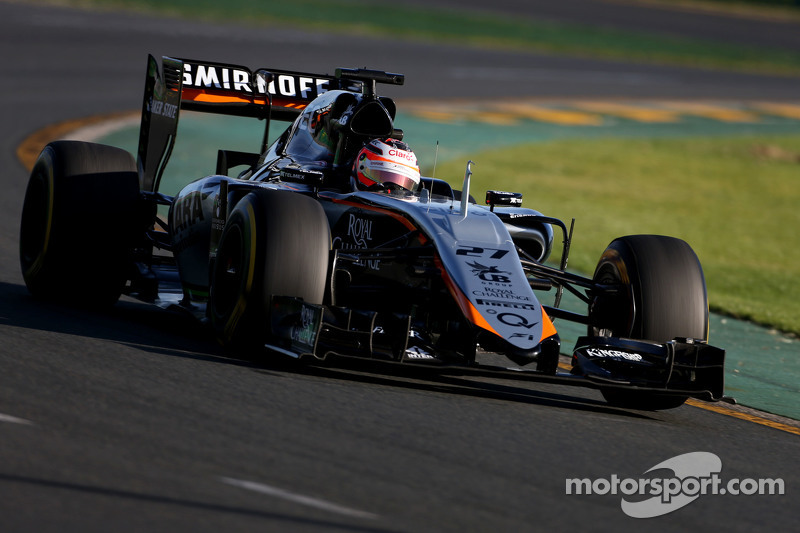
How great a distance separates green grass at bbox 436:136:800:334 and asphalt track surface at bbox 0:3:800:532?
4.53 meters

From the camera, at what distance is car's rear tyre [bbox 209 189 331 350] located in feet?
22.0

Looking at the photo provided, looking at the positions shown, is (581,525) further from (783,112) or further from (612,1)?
(612,1)

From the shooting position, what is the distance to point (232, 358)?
701cm

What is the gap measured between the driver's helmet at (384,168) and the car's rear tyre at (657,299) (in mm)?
1501

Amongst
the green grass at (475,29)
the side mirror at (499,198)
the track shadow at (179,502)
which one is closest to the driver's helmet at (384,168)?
the side mirror at (499,198)

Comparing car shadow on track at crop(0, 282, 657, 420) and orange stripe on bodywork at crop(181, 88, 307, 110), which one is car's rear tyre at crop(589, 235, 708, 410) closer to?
car shadow on track at crop(0, 282, 657, 420)

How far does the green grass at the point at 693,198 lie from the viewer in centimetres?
1272

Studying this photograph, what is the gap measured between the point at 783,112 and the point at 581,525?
87.9 feet

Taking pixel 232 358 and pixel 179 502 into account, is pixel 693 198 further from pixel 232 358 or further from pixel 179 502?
pixel 179 502

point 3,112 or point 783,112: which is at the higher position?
point 783,112

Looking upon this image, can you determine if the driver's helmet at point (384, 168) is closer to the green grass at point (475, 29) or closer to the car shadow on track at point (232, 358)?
the car shadow on track at point (232, 358)

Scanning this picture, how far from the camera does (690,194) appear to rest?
1892 cm

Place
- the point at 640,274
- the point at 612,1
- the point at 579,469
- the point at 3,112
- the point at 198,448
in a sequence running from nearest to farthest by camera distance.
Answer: the point at 198,448 → the point at 579,469 → the point at 640,274 → the point at 3,112 → the point at 612,1

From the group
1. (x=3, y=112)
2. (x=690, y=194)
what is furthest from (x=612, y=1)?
(x=3, y=112)
